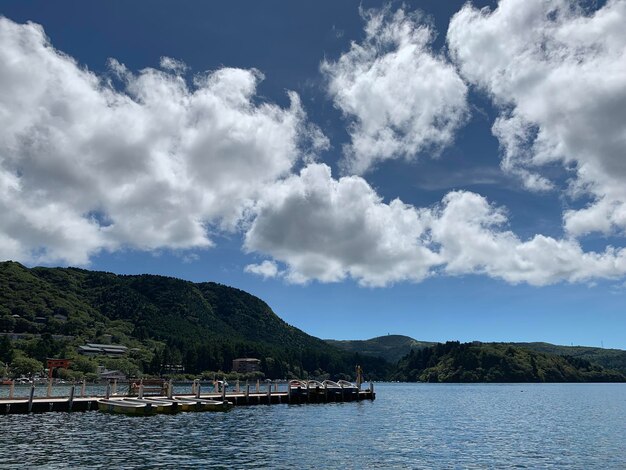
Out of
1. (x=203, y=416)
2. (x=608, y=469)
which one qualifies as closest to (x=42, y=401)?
(x=203, y=416)

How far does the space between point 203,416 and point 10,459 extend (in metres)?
38.2

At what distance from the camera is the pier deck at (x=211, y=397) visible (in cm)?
7200

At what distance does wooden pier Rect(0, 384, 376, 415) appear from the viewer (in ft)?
237

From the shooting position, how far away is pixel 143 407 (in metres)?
73.8

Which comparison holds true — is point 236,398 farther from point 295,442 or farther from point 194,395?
point 295,442

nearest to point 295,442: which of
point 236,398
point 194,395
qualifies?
point 194,395

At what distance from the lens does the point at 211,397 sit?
94125 millimetres

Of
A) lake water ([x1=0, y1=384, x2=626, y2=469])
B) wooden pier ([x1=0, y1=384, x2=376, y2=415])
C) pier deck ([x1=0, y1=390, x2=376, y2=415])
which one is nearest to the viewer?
lake water ([x1=0, y1=384, x2=626, y2=469])

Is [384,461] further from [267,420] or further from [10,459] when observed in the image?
[267,420]

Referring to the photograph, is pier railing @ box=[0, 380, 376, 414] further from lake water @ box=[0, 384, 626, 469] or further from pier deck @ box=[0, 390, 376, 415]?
lake water @ box=[0, 384, 626, 469]

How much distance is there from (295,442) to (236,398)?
4795cm

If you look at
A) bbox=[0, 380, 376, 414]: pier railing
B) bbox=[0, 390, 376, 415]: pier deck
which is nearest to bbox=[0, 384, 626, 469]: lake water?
bbox=[0, 390, 376, 415]: pier deck

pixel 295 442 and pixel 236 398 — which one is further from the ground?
pixel 236 398

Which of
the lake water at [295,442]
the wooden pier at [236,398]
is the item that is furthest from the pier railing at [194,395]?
the lake water at [295,442]
